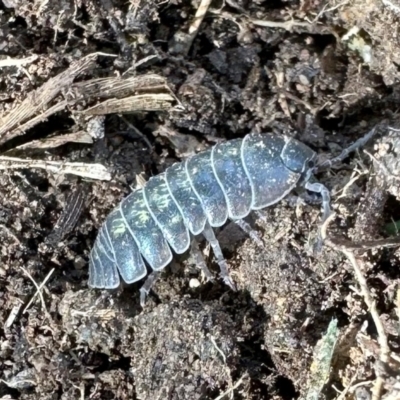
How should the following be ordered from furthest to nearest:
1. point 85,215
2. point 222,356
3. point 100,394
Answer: point 85,215, point 100,394, point 222,356

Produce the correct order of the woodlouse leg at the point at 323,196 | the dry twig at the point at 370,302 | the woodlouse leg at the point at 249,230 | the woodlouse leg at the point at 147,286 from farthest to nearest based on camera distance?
the woodlouse leg at the point at 147,286
the woodlouse leg at the point at 249,230
the woodlouse leg at the point at 323,196
the dry twig at the point at 370,302

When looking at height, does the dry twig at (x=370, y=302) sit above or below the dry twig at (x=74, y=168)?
below

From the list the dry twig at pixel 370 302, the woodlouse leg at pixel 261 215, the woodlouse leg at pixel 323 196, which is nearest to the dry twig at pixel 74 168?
the woodlouse leg at pixel 261 215

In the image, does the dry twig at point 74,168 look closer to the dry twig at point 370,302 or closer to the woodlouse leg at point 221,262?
the woodlouse leg at point 221,262

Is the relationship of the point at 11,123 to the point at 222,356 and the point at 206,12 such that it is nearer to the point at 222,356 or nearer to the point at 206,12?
the point at 206,12

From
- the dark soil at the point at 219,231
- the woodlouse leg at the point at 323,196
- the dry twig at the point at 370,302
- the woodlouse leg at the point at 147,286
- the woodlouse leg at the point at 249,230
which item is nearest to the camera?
the dry twig at the point at 370,302

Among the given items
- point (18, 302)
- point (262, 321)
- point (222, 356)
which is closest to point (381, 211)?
point (262, 321)

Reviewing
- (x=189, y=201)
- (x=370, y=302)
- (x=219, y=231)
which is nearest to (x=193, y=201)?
(x=189, y=201)
